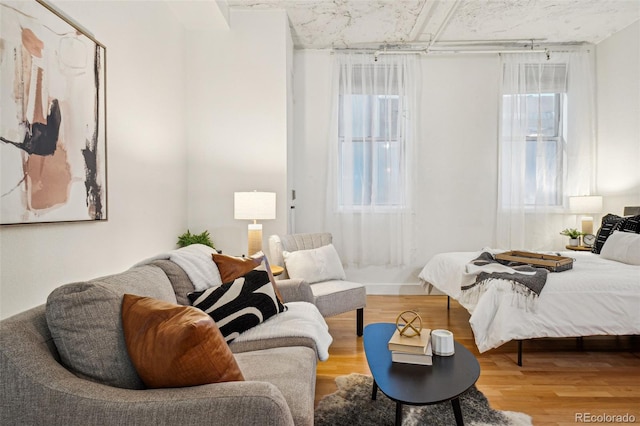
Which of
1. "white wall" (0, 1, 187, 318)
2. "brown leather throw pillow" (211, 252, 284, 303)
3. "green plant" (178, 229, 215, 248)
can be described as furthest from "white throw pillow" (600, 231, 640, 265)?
"white wall" (0, 1, 187, 318)

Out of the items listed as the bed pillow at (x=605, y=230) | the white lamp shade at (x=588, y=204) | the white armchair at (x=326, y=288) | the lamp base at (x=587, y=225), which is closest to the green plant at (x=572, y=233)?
the lamp base at (x=587, y=225)

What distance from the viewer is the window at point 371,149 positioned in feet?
Result: 15.0

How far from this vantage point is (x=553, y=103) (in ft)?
15.1

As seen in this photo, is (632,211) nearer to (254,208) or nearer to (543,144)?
(543,144)

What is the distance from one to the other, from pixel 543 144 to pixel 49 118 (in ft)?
15.7

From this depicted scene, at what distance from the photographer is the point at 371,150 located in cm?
459

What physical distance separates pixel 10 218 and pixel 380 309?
3285 millimetres

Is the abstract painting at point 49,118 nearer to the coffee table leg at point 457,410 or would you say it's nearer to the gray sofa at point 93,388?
the gray sofa at point 93,388

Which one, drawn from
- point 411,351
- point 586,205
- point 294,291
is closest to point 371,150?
point 586,205

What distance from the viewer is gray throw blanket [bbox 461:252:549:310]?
2611 mm

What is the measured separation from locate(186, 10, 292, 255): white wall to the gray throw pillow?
8.14 ft

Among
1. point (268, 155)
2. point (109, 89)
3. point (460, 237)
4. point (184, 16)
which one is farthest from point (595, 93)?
point (109, 89)

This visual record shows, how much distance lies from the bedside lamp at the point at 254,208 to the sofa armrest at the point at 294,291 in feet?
2.46

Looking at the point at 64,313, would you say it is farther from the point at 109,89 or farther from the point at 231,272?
the point at 109,89
